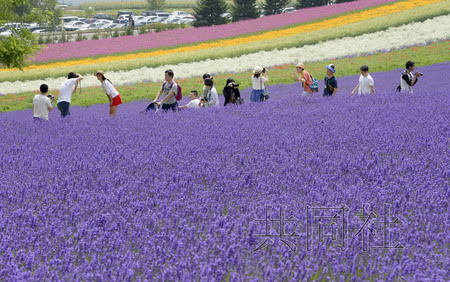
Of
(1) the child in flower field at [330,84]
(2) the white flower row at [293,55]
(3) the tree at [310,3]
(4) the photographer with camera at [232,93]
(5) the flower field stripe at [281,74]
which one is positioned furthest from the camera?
(3) the tree at [310,3]

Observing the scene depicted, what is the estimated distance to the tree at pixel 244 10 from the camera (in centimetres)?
5084

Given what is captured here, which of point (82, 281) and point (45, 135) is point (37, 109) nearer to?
point (45, 135)

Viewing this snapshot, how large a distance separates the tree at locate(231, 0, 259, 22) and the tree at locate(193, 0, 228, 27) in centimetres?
191

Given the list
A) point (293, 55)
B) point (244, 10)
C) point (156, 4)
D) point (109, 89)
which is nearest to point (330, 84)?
point (109, 89)

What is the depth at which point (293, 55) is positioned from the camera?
29.0 metres

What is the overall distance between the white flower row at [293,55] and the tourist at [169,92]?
43.4 feet

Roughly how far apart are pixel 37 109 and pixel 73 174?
647 centimetres

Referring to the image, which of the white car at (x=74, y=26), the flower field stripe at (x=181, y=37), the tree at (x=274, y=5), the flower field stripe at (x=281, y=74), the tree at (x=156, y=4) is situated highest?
the tree at (x=156, y=4)

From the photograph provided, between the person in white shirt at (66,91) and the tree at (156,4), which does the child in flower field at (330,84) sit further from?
the tree at (156,4)

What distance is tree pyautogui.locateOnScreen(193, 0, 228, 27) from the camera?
161 feet

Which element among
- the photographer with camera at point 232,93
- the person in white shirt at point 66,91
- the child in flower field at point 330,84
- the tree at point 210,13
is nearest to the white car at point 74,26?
the tree at point 210,13

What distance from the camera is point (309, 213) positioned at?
433cm

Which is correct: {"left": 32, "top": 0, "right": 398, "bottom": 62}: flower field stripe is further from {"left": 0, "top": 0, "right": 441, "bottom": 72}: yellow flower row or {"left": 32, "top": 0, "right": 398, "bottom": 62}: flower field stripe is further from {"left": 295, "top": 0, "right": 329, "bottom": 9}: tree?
{"left": 295, "top": 0, "right": 329, "bottom": 9}: tree

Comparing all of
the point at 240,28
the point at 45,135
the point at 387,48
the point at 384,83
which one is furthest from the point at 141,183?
the point at 240,28
